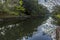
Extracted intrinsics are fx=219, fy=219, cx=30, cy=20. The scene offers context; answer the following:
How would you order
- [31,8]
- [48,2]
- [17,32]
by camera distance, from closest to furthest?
[17,32]
[31,8]
[48,2]

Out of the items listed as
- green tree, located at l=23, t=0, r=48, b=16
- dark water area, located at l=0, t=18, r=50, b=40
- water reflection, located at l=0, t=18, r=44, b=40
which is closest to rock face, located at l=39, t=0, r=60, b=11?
green tree, located at l=23, t=0, r=48, b=16

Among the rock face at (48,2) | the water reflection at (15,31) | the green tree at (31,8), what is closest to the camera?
the water reflection at (15,31)

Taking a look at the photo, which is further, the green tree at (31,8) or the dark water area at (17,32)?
the green tree at (31,8)

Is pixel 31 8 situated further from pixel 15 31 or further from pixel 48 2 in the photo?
pixel 15 31

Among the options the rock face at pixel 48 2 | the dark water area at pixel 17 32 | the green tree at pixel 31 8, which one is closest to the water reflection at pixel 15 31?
the dark water area at pixel 17 32

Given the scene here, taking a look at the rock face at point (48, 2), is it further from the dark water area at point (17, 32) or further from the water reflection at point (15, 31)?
the dark water area at point (17, 32)

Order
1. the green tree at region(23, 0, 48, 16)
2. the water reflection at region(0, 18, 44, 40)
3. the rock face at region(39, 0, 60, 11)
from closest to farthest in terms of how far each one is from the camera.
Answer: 1. the water reflection at region(0, 18, 44, 40)
2. the green tree at region(23, 0, 48, 16)
3. the rock face at region(39, 0, 60, 11)

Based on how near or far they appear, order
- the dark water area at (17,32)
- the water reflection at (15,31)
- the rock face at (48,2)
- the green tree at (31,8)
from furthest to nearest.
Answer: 1. the rock face at (48,2)
2. the green tree at (31,8)
3. the water reflection at (15,31)
4. the dark water area at (17,32)

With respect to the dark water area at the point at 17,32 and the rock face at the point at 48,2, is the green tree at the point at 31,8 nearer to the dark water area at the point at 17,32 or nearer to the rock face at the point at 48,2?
the rock face at the point at 48,2

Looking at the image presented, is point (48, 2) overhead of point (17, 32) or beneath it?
beneath

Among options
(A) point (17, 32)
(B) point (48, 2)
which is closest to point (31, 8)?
(B) point (48, 2)

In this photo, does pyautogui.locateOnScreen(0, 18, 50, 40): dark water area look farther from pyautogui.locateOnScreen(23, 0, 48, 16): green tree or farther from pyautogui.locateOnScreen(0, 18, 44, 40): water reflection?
pyautogui.locateOnScreen(23, 0, 48, 16): green tree

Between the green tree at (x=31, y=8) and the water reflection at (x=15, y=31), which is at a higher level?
the water reflection at (x=15, y=31)

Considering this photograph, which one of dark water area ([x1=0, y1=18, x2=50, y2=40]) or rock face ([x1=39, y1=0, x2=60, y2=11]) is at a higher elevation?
dark water area ([x1=0, y1=18, x2=50, y2=40])
